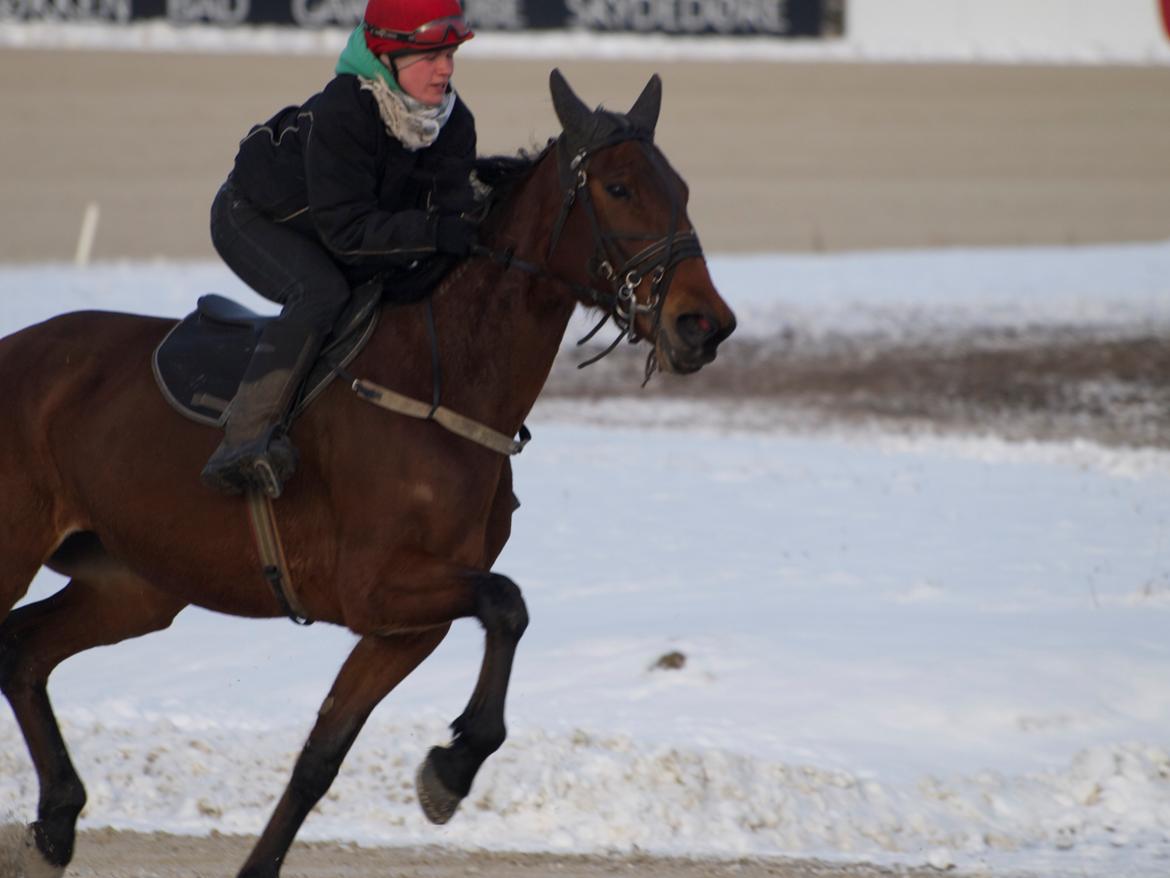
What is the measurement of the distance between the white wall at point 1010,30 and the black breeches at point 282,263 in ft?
71.6

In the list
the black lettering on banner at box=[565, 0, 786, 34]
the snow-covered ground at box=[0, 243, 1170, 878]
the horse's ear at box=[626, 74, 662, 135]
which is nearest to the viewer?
the horse's ear at box=[626, 74, 662, 135]

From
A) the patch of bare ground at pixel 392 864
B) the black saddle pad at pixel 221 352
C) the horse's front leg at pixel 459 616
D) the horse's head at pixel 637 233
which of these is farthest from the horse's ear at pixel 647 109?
the patch of bare ground at pixel 392 864

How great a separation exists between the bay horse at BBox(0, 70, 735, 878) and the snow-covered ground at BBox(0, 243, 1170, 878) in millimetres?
1064

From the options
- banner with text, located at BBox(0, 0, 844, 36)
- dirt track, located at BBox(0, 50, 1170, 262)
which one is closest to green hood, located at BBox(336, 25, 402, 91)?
dirt track, located at BBox(0, 50, 1170, 262)

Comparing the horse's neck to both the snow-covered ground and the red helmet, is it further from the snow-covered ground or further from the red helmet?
the snow-covered ground

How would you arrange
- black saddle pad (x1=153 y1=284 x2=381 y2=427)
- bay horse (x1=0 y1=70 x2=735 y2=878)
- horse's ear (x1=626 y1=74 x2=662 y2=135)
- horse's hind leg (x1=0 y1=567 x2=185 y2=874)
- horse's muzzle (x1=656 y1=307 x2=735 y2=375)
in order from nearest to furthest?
horse's muzzle (x1=656 y1=307 x2=735 y2=375)
bay horse (x1=0 y1=70 x2=735 y2=878)
horse's ear (x1=626 y1=74 x2=662 y2=135)
black saddle pad (x1=153 y1=284 x2=381 y2=427)
horse's hind leg (x1=0 y1=567 x2=185 y2=874)

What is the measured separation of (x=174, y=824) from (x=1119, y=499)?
749 cm

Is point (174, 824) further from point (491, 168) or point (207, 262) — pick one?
point (207, 262)

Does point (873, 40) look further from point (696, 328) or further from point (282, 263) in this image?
point (696, 328)

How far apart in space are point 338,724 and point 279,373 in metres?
1.10

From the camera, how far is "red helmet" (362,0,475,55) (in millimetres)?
5605

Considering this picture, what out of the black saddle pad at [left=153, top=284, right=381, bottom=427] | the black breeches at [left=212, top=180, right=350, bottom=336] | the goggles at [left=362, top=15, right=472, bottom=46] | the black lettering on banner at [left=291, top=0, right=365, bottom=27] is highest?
the goggles at [left=362, top=15, right=472, bottom=46]

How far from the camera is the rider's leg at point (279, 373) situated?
18.3 feet

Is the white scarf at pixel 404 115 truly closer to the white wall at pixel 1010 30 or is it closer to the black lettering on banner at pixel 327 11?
the black lettering on banner at pixel 327 11
